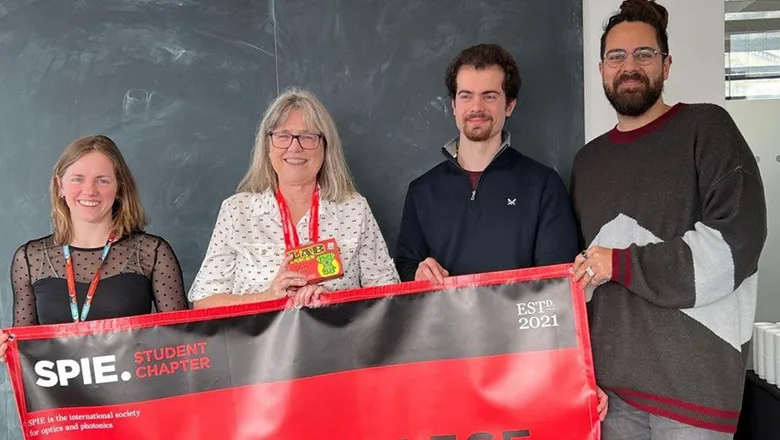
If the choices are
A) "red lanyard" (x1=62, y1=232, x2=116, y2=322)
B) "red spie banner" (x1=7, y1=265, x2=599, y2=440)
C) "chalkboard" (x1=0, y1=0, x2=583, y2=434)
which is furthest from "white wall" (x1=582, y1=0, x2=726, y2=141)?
"red lanyard" (x1=62, y1=232, x2=116, y2=322)

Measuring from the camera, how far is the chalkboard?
124 inches

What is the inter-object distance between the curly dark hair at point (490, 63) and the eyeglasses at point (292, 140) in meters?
0.57

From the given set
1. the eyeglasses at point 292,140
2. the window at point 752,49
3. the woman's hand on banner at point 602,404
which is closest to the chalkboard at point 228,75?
the eyeglasses at point 292,140

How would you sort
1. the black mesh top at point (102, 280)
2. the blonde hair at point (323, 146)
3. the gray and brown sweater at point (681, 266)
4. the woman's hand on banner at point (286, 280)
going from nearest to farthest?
the gray and brown sweater at point (681, 266) < the woman's hand on banner at point (286, 280) < the black mesh top at point (102, 280) < the blonde hair at point (323, 146)

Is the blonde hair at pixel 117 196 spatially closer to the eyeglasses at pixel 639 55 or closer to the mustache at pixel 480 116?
the mustache at pixel 480 116

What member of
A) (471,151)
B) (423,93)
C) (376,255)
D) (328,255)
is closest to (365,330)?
(328,255)

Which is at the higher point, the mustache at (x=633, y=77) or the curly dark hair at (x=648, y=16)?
the curly dark hair at (x=648, y=16)

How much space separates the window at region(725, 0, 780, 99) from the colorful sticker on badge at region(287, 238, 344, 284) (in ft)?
7.49

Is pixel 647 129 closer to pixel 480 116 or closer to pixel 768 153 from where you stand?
pixel 480 116

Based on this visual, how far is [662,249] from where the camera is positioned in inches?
83.3

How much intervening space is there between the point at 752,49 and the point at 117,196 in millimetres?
3041

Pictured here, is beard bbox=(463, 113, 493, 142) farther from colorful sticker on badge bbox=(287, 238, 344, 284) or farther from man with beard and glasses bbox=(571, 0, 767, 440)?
colorful sticker on badge bbox=(287, 238, 344, 284)

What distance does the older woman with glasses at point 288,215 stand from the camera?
8.28ft

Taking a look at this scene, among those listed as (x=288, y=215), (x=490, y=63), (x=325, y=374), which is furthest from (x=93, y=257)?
(x=490, y=63)
